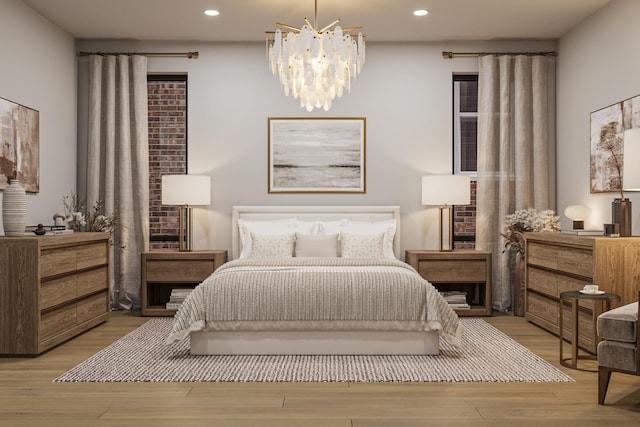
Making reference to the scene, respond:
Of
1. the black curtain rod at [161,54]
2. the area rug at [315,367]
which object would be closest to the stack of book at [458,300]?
the area rug at [315,367]

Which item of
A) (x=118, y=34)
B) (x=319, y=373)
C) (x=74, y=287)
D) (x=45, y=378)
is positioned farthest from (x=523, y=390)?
(x=118, y=34)

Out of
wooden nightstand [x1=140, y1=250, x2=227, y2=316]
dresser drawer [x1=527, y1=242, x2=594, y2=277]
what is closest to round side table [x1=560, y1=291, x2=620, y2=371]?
dresser drawer [x1=527, y1=242, x2=594, y2=277]

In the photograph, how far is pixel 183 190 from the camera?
582 cm

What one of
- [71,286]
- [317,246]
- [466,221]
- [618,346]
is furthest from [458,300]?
[71,286]

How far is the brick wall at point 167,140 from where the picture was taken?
663cm

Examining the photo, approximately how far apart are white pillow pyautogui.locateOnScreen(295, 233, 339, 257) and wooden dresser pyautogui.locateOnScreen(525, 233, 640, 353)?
1709 millimetres

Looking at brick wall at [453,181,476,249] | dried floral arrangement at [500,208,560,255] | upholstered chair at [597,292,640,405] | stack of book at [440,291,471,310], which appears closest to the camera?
upholstered chair at [597,292,640,405]

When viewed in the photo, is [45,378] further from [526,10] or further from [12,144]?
[526,10]

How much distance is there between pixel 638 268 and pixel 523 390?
1354mm

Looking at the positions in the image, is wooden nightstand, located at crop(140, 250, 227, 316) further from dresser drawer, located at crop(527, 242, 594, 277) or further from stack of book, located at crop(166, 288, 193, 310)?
dresser drawer, located at crop(527, 242, 594, 277)

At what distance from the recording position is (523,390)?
3357mm

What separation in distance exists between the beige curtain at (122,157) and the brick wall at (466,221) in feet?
10.8

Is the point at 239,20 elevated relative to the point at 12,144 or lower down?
elevated

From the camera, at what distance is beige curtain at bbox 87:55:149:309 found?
6082 mm
